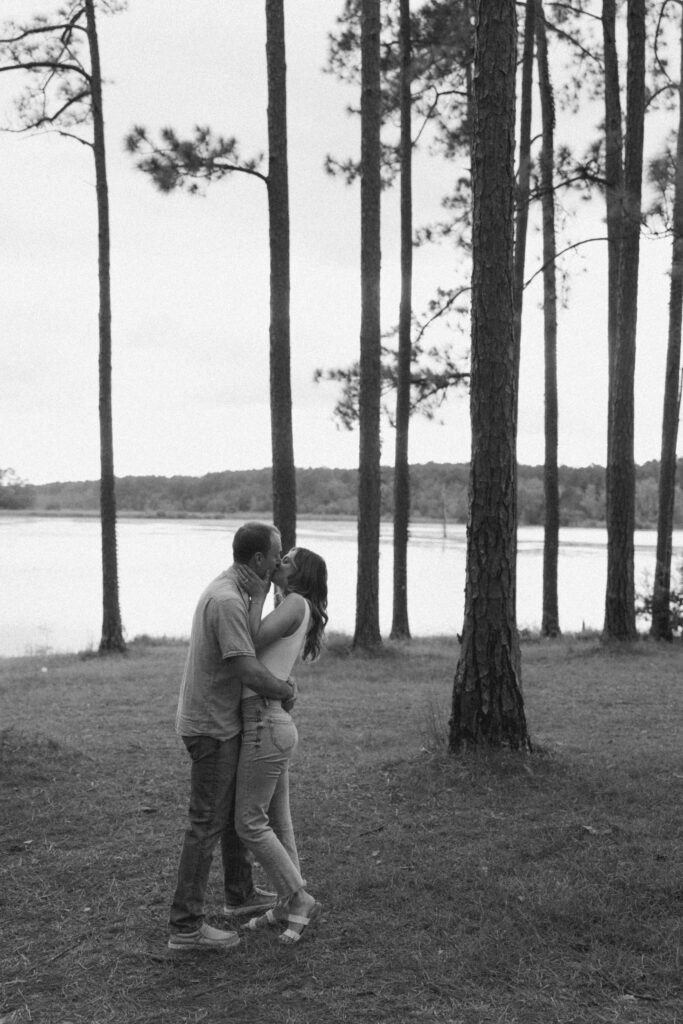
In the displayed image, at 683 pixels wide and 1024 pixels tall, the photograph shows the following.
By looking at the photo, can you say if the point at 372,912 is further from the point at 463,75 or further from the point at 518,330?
the point at 463,75

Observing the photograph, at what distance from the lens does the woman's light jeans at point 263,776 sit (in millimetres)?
3781

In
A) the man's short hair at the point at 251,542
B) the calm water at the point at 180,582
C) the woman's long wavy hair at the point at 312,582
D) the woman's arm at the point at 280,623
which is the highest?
the man's short hair at the point at 251,542

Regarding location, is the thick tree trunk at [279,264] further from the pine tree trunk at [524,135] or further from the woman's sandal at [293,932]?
the woman's sandal at [293,932]

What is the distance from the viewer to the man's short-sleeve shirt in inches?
145

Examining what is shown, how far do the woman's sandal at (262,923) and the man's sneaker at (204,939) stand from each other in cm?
14

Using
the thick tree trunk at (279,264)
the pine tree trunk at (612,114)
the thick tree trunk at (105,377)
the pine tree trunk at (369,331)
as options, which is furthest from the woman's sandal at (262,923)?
the thick tree trunk at (105,377)

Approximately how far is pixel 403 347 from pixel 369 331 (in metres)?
2.71

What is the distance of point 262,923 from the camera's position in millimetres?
4051

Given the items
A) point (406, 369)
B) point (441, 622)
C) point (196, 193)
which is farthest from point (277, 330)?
point (441, 622)

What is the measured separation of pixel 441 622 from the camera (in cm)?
2144

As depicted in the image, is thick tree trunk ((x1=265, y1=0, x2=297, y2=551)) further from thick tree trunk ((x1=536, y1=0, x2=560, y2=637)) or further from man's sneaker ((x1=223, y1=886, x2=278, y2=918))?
man's sneaker ((x1=223, y1=886, x2=278, y2=918))

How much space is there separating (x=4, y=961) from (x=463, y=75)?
14141 mm

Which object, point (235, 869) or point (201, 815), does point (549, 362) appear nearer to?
point (235, 869)

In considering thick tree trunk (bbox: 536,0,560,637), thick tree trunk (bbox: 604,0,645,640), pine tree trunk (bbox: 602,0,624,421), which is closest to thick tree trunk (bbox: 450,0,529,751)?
thick tree trunk (bbox: 604,0,645,640)
